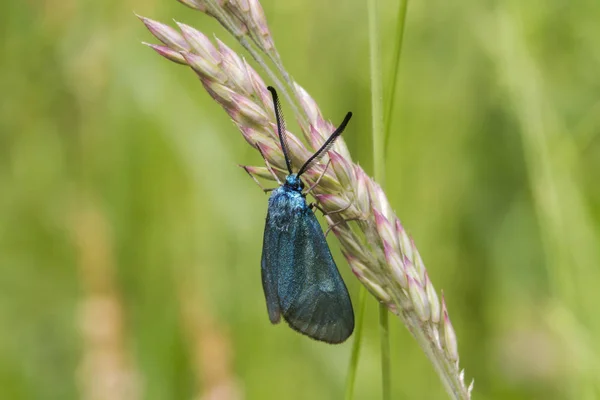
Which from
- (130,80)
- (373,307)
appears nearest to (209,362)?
(373,307)

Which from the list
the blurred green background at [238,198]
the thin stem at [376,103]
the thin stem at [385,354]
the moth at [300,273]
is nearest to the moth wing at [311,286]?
the moth at [300,273]

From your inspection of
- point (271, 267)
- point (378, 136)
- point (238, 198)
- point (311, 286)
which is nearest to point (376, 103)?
point (378, 136)

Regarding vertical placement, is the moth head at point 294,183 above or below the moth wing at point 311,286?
above

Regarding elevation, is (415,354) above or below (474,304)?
below

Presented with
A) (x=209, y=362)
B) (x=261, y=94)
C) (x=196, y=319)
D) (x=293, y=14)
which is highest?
(x=293, y=14)

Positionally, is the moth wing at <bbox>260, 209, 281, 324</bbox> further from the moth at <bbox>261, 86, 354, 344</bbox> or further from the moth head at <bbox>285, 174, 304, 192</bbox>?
the moth head at <bbox>285, 174, 304, 192</bbox>

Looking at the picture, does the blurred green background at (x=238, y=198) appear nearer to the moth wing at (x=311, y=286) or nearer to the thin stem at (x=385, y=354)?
the moth wing at (x=311, y=286)

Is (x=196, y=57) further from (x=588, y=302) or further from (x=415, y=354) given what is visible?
(x=415, y=354)
